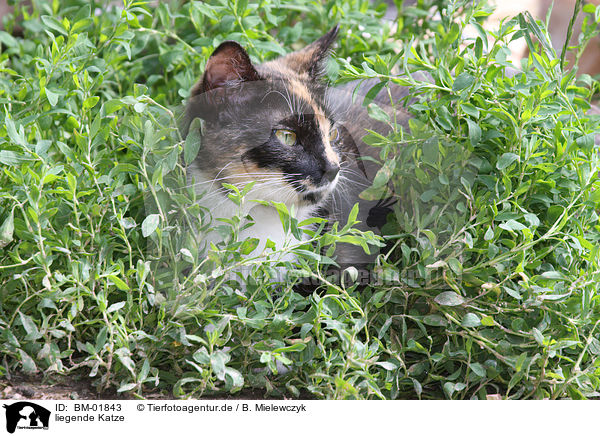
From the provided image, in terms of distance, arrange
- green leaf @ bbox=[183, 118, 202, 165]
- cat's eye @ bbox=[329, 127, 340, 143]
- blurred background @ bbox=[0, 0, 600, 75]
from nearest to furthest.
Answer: green leaf @ bbox=[183, 118, 202, 165] < cat's eye @ bbox=[329, 127, 340, 143] < blurred background @ bbox=[0, 0, 600, 75]

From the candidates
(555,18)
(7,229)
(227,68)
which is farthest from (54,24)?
(555,18)

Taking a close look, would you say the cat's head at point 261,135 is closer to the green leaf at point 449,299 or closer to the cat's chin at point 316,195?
the cat's chin at point 316,195

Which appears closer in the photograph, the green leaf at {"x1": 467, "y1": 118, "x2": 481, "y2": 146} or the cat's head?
the green leaf at {"x1": 467, "y1": 118, "x2": 481, "y2": 146}

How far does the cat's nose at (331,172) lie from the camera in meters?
1.15

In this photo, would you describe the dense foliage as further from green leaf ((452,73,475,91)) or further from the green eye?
the green eye

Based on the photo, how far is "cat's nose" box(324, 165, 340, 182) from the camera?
1146 mm

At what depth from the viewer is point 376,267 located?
1068 millimetres

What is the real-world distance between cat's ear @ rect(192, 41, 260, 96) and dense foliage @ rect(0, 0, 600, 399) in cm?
11

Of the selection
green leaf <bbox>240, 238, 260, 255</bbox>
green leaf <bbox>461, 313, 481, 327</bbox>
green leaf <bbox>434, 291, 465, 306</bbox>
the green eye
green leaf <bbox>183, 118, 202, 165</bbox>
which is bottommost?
green leaf <bbox>461, 313, 481, 327</bbox>

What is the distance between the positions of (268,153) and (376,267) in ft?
1.00
